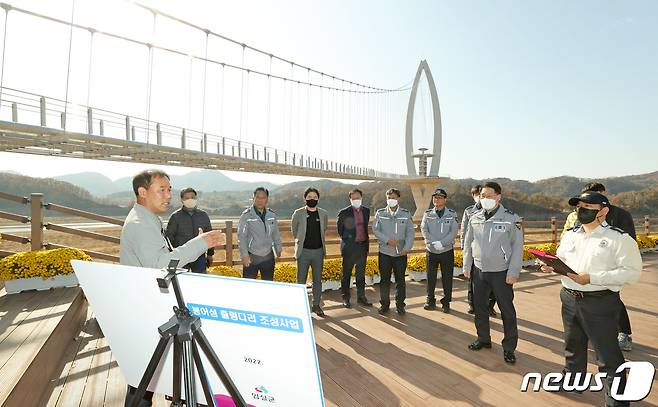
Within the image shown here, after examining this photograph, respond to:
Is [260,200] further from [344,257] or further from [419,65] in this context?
[419,65]

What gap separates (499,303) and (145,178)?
342 cm

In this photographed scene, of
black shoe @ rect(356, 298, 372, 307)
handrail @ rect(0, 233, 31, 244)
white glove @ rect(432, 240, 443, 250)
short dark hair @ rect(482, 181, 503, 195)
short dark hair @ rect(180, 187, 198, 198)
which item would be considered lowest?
black shoe @ rect(356, 298, 372, 307)

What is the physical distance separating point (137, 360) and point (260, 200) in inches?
138

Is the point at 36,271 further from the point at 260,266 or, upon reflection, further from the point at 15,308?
the point at 260,266

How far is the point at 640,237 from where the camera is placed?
10922mm

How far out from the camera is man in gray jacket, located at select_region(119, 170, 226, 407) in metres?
1.50

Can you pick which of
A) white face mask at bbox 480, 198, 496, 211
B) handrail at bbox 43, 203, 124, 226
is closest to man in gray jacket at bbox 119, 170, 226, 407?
white face mask at bbox 480, 198, 496, 211

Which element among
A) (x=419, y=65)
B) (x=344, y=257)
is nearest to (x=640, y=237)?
(x=344, y=257)

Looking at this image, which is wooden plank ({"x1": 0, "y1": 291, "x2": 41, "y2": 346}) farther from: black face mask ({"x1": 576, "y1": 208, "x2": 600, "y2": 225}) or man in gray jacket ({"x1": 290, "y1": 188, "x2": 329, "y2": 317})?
black face mask ({"x1": 576, "y1": 208, "x2": 600, "y2": 225})

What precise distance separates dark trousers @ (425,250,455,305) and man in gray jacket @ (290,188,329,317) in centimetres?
168

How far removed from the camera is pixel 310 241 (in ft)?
16.2

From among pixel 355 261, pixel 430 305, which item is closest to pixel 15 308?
pixel 355 261

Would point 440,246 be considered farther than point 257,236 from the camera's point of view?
Yes

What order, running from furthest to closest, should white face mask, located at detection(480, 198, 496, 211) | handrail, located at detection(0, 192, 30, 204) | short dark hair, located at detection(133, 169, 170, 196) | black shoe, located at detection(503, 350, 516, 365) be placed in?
1. handrail, located at detection(0, 192, 30, 204)
2. white face mask, located at detection(480, 198, 496, 211)
3. black shoe, located at detection(503, 350, 516, 365)
4. short dark hair, located at detection(133, 169, 170, 196)
